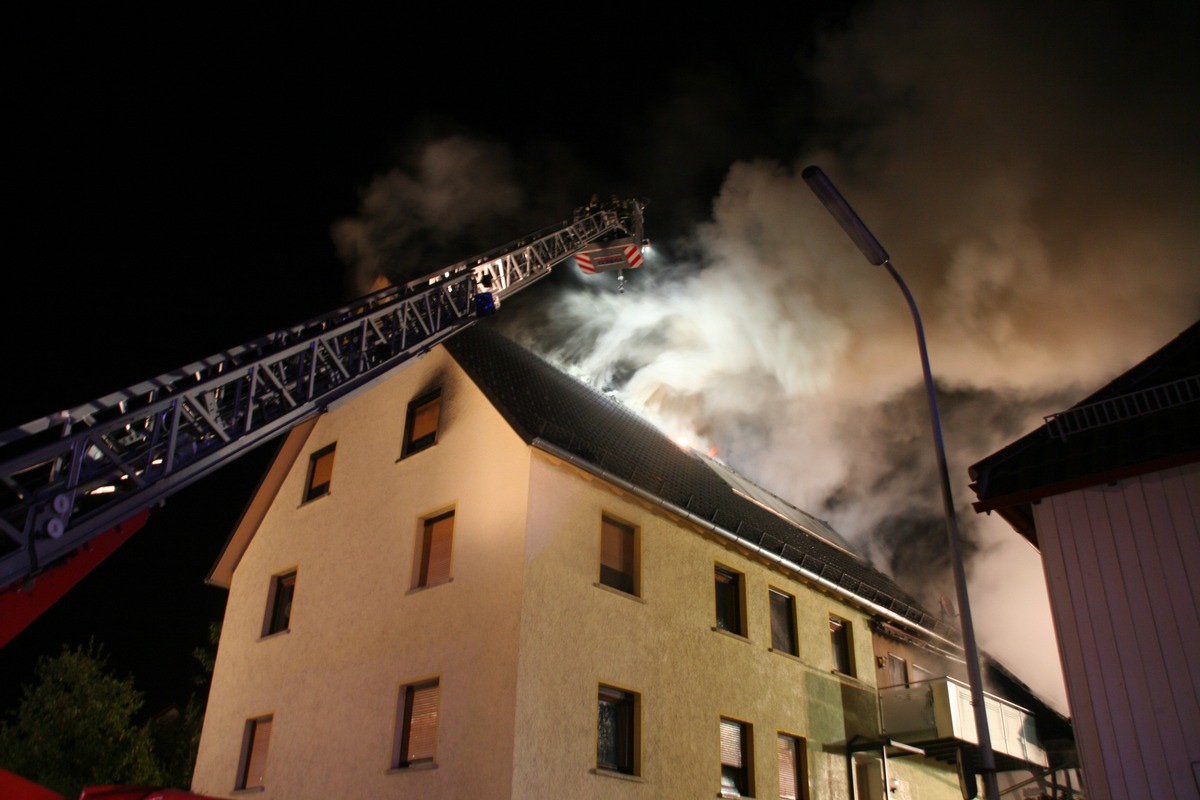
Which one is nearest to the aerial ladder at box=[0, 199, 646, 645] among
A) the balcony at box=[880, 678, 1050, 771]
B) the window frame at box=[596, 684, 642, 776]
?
the window frame at box=[596, 684, 642, 776]

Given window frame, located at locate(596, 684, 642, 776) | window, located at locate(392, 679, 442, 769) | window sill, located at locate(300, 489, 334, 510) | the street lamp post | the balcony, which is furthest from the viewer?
the balcony

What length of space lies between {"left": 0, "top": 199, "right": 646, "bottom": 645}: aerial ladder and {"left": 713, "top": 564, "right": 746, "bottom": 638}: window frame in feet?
21.0

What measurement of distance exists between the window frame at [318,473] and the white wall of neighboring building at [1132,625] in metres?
12.6

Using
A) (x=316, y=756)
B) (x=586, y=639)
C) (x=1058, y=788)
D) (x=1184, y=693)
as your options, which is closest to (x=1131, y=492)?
(x=1184, y=693)

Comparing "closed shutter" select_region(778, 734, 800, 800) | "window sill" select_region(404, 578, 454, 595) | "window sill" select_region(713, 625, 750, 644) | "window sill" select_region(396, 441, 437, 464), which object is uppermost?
"window sill" select_region(396, 441, 437, 464)

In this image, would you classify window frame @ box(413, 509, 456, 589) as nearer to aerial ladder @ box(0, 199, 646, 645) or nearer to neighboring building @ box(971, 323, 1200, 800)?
aerial ladder @ box(0, 199, 646, 645)

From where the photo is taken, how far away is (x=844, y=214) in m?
9.97

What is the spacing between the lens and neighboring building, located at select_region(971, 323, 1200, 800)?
28.6 feet

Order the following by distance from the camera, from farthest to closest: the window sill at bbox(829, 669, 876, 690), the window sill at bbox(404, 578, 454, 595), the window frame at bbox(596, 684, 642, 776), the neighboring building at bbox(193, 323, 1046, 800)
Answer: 1. the window sill at bbox(829, 669, 876, 690)
2. the window sill at bbox(404, 578, 454, 595)
3. the window frame at bbox(596, 684, 642, 776)
4. the neighboring building at bbox(193, 323, 1046, 800)

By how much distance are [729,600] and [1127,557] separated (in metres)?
7.94

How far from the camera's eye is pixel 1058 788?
19609mm

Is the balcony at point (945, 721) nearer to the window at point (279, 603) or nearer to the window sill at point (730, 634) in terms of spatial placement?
the window sill at point (730, 634)

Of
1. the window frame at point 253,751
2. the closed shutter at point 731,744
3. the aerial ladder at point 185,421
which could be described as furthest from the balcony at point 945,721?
the window frame at point 253,751

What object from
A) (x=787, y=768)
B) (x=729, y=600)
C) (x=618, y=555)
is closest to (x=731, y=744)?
(x=787, y=768)
